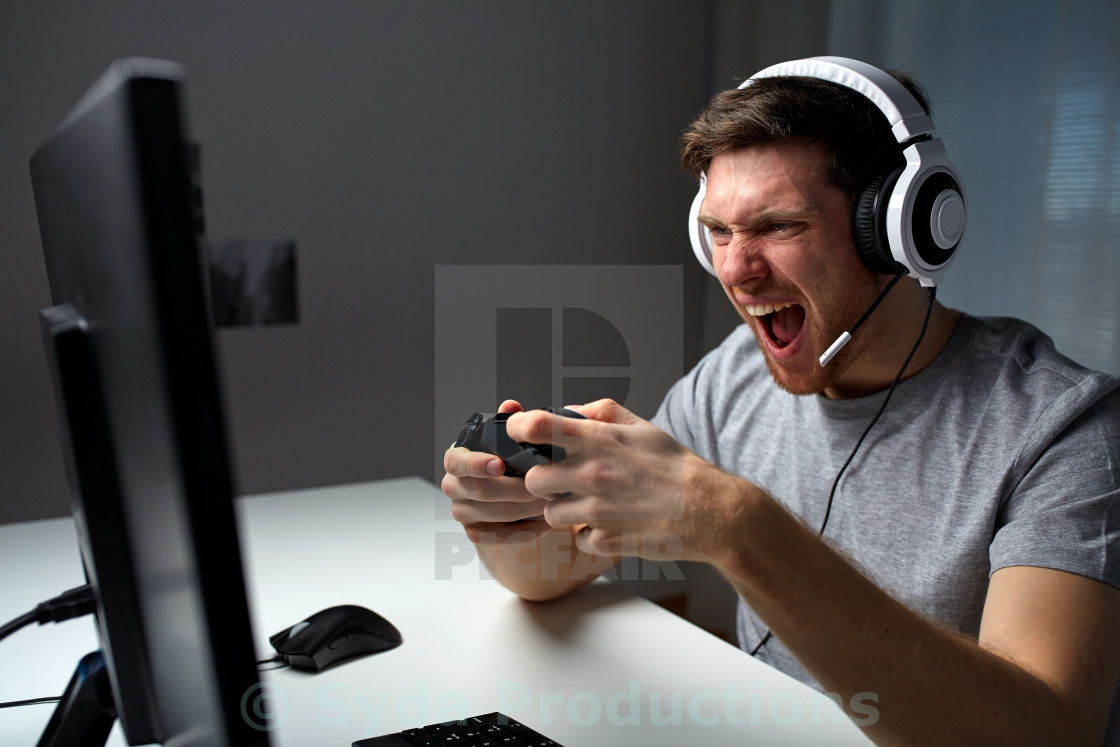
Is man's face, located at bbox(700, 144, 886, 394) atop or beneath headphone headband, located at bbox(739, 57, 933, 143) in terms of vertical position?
beneath

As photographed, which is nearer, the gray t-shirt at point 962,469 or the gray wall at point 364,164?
the gray t-shirt at point 962,469

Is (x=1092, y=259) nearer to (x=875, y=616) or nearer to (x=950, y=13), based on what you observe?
(x=950, y=13)

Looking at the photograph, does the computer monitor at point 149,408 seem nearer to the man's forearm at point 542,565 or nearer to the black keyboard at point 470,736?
the black keyboard at point 470,736

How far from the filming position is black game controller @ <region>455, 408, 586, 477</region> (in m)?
0.74

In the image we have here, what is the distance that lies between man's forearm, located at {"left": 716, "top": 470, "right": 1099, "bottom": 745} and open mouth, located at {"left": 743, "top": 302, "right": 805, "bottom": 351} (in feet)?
1.53

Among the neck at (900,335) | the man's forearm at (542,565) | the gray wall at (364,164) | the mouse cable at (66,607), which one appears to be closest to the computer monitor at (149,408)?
the mouse cable at (66,607)

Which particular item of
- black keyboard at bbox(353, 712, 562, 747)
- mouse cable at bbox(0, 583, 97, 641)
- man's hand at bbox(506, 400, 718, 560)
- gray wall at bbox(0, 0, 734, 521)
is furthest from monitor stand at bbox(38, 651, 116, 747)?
gray wall at bbox(0, 0, 734, 521)

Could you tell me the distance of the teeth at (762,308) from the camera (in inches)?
43.8

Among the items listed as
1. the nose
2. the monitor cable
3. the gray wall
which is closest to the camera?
the monitor cable

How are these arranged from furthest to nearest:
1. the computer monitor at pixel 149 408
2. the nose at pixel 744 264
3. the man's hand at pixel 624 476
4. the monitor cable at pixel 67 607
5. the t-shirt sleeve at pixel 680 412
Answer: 1. the t-shirt sleeve at pixel 680 412
2. the nose at pixel 744 264
3. the man's hand at pixel 624 476
4. the monitor cable at pixel 67 607
5. the computer monitor at pixel 149 408

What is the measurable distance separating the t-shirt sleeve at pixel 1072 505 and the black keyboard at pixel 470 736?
0.49 metres

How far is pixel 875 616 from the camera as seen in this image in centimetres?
71

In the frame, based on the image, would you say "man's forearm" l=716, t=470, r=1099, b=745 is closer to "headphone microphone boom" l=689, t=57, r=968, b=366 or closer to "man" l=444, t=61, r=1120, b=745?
"man" l=444, t=61, r=1120, b=745

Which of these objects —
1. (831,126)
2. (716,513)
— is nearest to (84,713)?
(716,513)
